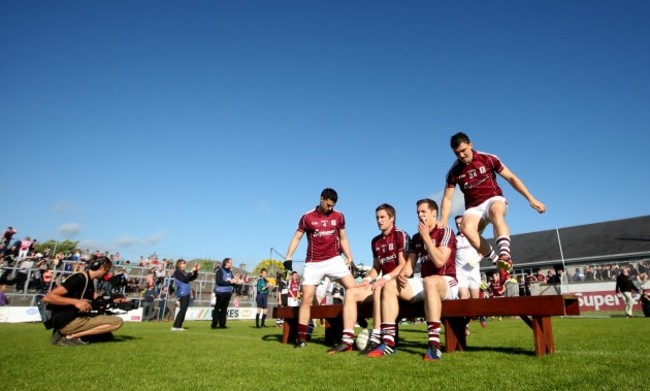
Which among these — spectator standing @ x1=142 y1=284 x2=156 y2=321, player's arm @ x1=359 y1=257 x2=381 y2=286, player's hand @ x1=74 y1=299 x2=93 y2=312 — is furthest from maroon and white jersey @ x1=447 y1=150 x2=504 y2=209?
spectator standing @ x1=142 y1=284 x2=156 y2=321

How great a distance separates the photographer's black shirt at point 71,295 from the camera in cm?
675

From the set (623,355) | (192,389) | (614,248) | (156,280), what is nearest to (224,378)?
(192,389)

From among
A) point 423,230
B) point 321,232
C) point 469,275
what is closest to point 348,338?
point 423,230

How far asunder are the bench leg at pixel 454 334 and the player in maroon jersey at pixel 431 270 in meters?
0.32

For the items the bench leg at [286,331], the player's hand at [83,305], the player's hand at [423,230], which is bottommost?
the bench leg at [286,331]

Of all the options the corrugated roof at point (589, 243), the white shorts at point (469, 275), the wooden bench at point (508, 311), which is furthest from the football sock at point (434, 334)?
the corrugated roof at point (589, 243)

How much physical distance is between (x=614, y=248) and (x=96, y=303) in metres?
42.1

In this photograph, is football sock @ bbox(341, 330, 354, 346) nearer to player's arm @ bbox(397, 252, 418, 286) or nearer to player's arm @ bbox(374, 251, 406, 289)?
player's arm @ bbox(374, 251, 406, 289)

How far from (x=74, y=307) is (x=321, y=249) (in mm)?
4480

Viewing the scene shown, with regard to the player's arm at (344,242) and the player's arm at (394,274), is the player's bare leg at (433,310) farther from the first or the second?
the player's arm at (344,242)

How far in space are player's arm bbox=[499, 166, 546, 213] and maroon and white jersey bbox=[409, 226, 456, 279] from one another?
1230mm

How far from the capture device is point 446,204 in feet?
19.8

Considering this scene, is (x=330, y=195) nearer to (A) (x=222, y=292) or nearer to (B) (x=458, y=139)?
(B) (x=458, y=139)

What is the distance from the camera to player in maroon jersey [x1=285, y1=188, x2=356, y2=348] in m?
6.46
